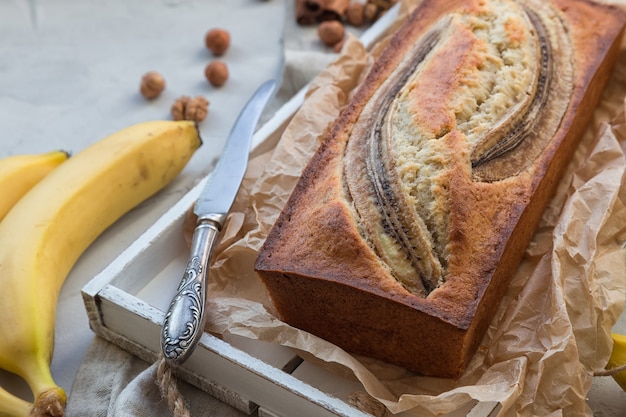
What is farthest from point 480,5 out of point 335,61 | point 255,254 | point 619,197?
point 255,254

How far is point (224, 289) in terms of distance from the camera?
2119 mm

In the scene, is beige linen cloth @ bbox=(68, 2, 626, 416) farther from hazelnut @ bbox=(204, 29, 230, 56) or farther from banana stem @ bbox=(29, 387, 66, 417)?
hazelnut @ bbox=(204, 29, 230, 56)

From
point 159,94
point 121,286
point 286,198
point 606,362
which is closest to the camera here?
point 606,362

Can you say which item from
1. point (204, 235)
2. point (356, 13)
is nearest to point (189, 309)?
point (204, 235)

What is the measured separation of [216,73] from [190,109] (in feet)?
0.70

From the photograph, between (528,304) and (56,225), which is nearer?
(528,304)

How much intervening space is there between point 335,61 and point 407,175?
0.82 metres

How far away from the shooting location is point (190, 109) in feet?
9.34

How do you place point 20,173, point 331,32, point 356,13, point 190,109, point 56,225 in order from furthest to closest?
1. point 356,13
2. point 331,32
3. point 190,109
4. point 20,173
5. point 56,225

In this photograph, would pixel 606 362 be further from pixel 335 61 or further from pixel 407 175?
pixel 335 61

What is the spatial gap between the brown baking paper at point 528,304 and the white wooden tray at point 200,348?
53 mm

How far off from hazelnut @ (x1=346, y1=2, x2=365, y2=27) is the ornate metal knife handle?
1.48 m

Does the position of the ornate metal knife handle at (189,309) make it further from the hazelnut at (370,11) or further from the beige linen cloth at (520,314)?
the hazelnut at (370,11)

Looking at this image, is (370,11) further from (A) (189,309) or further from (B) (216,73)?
(A) (189,309)
